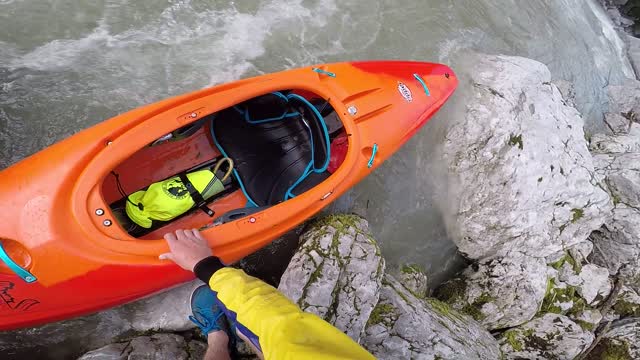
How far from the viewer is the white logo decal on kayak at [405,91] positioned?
136 inches

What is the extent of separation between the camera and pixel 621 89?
5750 mm

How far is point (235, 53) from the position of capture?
12.5 feet

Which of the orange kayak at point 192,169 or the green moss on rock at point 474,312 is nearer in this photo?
the orange kayak at point 192,169

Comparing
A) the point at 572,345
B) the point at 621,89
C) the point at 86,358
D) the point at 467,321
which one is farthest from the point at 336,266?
the point at 621,89

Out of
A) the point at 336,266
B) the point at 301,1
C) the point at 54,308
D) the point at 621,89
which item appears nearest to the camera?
the point at 54,308

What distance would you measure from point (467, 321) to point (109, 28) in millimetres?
3308

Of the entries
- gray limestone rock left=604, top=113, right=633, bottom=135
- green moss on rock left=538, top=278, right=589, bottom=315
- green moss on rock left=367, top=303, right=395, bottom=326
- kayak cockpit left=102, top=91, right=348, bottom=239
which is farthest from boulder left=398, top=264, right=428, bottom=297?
gray limestone rock left=604, top=113, right=633, bottom=135

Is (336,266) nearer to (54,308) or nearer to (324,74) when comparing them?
(324,74)

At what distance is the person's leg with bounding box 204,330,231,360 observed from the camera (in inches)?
104

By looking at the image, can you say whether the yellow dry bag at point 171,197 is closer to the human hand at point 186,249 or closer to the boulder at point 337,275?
the human hand at point 186,249

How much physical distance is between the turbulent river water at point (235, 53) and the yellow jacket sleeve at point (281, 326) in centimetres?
181

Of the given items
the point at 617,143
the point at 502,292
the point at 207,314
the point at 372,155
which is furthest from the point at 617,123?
the point at 207,314

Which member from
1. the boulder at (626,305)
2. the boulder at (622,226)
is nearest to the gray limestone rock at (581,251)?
the boulder at (622,226)

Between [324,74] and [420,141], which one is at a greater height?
[324,74]
